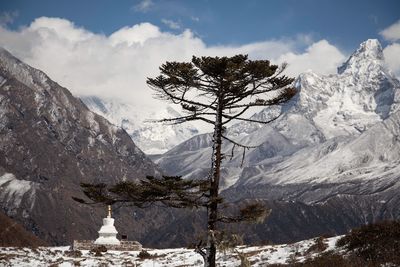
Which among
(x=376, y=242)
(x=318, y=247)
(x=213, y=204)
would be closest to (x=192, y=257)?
(x=318, y=247)

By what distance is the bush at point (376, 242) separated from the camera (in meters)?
27.3

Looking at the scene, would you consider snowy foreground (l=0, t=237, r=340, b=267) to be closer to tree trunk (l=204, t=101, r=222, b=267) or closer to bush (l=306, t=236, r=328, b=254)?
bush (l=306, t=236, r=328, b=254)

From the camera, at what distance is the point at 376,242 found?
3016 centimetres

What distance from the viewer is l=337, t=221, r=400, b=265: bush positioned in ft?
89.4

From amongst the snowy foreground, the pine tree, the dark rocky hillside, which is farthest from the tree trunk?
the dark rocky hillside

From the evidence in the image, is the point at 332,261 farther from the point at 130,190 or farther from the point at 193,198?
the point at 130,190

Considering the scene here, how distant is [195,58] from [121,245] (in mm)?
55319

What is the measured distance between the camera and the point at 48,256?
4703 centimetres

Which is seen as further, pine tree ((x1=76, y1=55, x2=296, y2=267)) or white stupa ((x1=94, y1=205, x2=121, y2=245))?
white stupa ((x1=94, y1=205, x2=121, y2=245))

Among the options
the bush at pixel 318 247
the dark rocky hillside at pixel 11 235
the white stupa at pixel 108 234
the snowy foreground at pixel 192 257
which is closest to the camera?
the bush at pixel 318 247

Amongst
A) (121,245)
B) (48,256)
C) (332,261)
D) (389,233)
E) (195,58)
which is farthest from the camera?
(121,245)

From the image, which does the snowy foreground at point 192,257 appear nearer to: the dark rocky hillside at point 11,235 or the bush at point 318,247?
the bush at point 318,247

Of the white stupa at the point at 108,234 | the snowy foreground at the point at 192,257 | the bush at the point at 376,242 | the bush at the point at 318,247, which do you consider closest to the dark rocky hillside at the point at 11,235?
the white stupa at the point at 108,234

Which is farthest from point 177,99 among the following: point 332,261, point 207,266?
point 332,261
